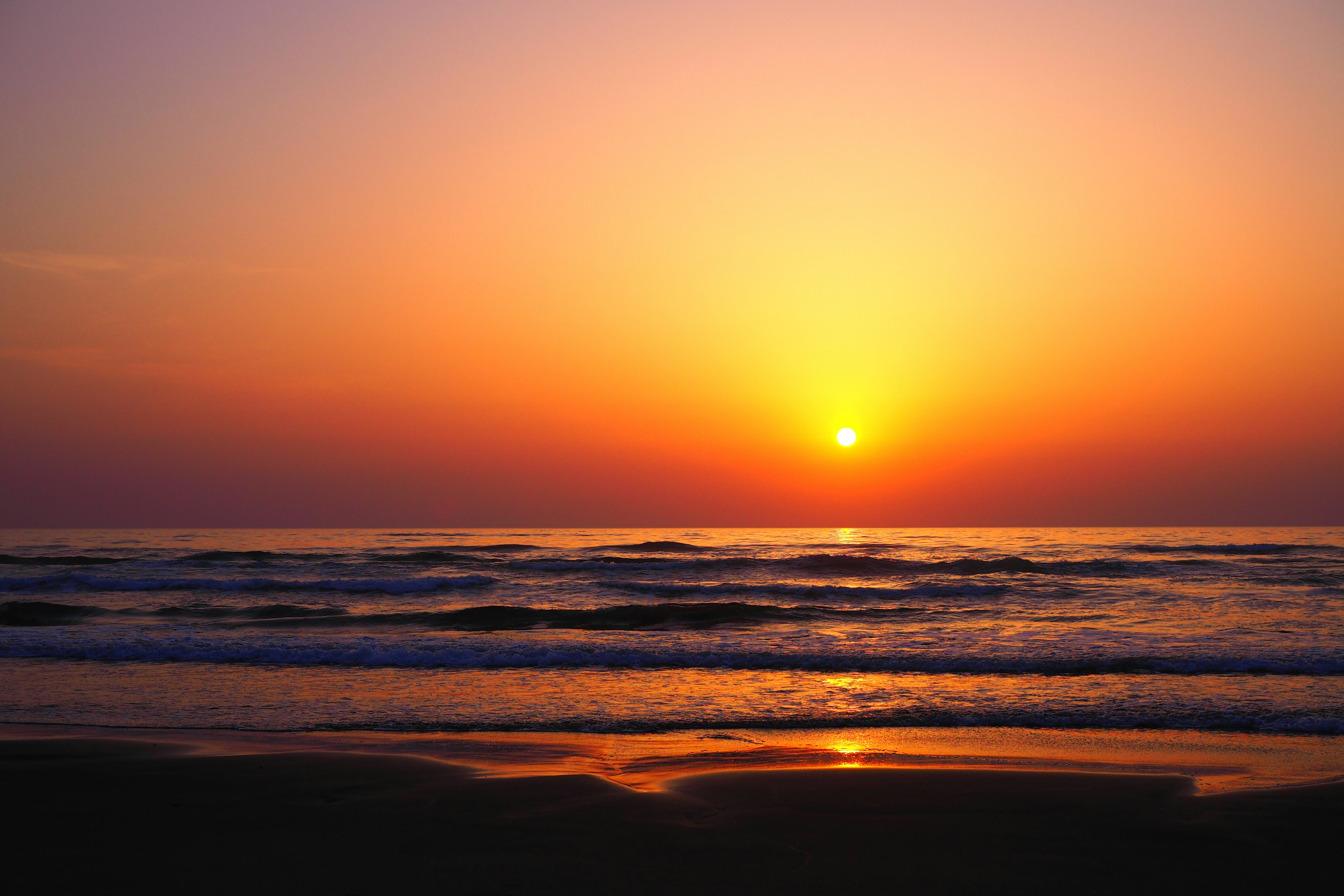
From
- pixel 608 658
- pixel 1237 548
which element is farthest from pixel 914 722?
pixel 1237 548

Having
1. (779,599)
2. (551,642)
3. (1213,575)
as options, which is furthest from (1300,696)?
(1213,575)

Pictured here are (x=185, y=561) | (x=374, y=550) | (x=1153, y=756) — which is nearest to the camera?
(x=1153, y=756)

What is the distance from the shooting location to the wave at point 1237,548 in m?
39.9

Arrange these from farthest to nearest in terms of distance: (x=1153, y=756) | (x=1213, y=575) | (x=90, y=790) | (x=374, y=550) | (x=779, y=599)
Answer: (x=374, y=550) → (x=1213, y=575) → (x=779, y=599) → (x=1153, y=756) → (x=90, y=790)

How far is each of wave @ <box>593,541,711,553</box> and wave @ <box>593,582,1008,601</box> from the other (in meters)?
15.8

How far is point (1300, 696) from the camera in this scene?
35.1 feet

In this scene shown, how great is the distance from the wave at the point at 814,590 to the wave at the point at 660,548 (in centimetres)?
1580

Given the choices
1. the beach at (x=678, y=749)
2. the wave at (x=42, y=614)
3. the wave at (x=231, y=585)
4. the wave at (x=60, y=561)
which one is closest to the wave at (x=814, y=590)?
the beach at (x=678, y=749)

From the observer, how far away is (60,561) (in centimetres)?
3791

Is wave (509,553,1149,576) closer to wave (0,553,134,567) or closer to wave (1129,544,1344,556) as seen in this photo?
wave (1129,544,1344,556)

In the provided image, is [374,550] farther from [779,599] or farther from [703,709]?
[703,709]

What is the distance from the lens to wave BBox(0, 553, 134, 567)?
36.9 meters

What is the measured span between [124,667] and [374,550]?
111ft

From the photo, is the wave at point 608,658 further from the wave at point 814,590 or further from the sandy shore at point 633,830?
the wave at point 814,590
